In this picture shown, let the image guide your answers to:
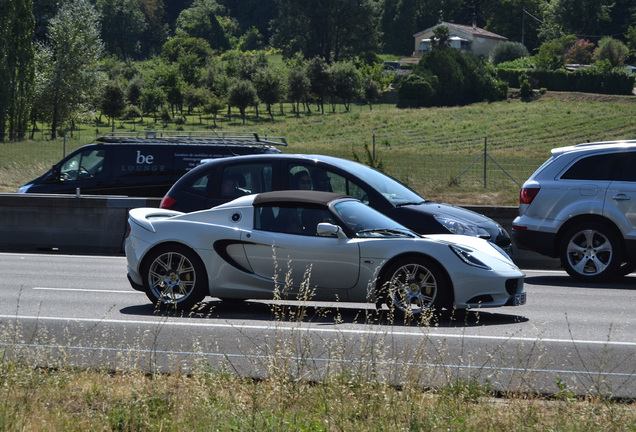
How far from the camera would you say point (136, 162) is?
680 inches

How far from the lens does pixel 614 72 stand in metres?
92.0

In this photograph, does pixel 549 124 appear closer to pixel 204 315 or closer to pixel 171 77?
Result: pixel 171 77

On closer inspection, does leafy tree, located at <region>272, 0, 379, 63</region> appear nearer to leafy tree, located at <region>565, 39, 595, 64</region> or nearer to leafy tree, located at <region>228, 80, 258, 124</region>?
leafy tree, located at <region>565, 39, 595, 64</region>

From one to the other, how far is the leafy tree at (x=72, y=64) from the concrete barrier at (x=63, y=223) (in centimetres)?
4717

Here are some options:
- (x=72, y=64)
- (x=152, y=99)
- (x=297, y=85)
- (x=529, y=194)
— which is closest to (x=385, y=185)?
(x=529, y=194)

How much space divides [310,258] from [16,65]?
163 ft

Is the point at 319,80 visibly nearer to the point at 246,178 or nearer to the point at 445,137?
the point at 445,137

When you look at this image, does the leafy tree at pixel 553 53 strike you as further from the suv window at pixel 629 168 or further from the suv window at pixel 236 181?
the suv window at pixel 236 181

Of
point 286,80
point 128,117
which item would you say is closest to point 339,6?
point 286,80

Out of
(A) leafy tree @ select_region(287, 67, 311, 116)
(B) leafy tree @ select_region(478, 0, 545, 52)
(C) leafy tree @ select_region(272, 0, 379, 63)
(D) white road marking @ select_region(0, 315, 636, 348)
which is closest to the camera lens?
(D) white road marking @ select_region(0, 315, 636, 348)

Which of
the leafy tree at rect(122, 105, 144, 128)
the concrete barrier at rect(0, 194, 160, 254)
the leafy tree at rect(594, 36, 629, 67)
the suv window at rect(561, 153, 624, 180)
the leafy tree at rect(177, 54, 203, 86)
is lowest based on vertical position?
the concrete barrier at rect(0, 194, 160, 254)

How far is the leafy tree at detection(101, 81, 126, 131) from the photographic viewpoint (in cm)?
7762

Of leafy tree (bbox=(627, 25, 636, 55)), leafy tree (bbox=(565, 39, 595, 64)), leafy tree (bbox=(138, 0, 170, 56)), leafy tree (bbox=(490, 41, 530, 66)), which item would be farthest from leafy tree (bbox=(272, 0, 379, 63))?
leafy tree (bbox=(138, 0, 170, 56))

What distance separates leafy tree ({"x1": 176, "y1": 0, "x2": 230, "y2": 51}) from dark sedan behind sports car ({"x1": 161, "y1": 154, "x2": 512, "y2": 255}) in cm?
14286
